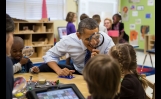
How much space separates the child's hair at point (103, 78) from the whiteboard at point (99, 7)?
629 centimetres

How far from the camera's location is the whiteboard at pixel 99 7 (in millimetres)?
7327

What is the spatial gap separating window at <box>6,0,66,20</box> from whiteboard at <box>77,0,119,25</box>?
64 cm

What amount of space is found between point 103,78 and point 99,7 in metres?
7.02

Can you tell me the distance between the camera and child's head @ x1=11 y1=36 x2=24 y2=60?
2.05m

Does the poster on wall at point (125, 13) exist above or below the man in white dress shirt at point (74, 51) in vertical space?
above

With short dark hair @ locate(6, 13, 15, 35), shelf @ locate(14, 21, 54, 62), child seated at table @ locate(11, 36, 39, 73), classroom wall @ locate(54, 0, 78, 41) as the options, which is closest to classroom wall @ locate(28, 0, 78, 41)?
classroom wall @ locate(54, 0, 78, 41)

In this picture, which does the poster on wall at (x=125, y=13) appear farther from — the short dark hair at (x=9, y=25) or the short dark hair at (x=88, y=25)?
the short dark hair at (x=9, y=25)

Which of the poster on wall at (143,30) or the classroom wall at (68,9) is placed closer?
the classroom wall at (68,9)

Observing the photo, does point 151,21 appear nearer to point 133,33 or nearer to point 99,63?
point 133,33

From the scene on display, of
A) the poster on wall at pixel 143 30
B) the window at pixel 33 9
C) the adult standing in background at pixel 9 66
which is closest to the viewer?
the adult standing in background at pixel 9 66

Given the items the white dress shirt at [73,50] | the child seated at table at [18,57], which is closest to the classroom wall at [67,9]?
the white dress shirt at [73,50]

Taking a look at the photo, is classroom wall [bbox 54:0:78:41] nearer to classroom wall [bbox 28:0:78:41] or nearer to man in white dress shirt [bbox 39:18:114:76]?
classroom wall [bbox 28:0:78:41]
